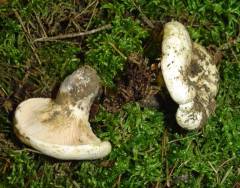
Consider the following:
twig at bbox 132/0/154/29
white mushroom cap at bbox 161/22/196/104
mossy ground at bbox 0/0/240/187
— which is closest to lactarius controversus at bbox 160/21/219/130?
white mushroom cap at bbox 161/22/196/104

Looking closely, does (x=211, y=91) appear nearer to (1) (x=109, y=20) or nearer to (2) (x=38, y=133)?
(1) (x=109, y=20)

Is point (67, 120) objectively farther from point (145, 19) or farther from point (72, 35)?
point (145, 19)

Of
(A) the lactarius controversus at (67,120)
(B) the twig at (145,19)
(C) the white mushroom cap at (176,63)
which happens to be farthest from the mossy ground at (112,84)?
(C) the white mushroom cap at (176,63)

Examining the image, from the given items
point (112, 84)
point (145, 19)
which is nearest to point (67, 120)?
point (112, 84)

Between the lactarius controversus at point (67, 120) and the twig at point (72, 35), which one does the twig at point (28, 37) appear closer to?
the twig at point (72, 35)

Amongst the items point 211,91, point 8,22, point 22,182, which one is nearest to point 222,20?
point 211,91

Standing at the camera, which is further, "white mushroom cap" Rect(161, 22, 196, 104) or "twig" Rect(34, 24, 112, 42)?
"twig" Rect(34, 24, 112, 42)

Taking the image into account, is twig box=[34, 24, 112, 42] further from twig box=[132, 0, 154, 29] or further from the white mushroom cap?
the white mushroom cap
